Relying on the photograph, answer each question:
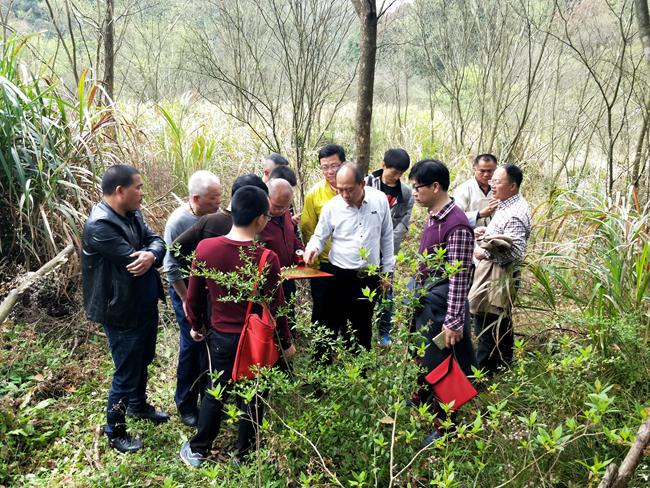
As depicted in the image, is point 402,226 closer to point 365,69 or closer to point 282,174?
point 282,174

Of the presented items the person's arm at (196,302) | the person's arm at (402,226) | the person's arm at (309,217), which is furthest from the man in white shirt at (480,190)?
the person's arm at (196,302)

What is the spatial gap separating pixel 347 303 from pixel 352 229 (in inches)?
20.5

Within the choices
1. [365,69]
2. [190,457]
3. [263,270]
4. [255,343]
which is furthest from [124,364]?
[365,69]

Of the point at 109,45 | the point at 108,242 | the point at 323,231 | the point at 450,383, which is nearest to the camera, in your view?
the point at 450,383

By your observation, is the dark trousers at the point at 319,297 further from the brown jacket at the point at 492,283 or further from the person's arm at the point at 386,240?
the brown jacket at the point at 492,283

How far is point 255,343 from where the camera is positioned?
2352 millimetres

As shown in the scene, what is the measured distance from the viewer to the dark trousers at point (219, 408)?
2.51 m

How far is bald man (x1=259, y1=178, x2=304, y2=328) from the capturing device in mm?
3113

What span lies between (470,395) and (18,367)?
3.05m

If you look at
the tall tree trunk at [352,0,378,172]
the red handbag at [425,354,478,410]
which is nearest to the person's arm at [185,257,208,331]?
the red handbag at [425,354,478,410]

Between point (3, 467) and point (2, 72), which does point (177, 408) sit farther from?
point (2, 72)

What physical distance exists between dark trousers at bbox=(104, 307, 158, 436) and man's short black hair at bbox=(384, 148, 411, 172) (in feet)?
6.96

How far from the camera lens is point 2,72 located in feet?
13.1

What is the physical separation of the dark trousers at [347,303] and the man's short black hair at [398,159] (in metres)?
1.00
